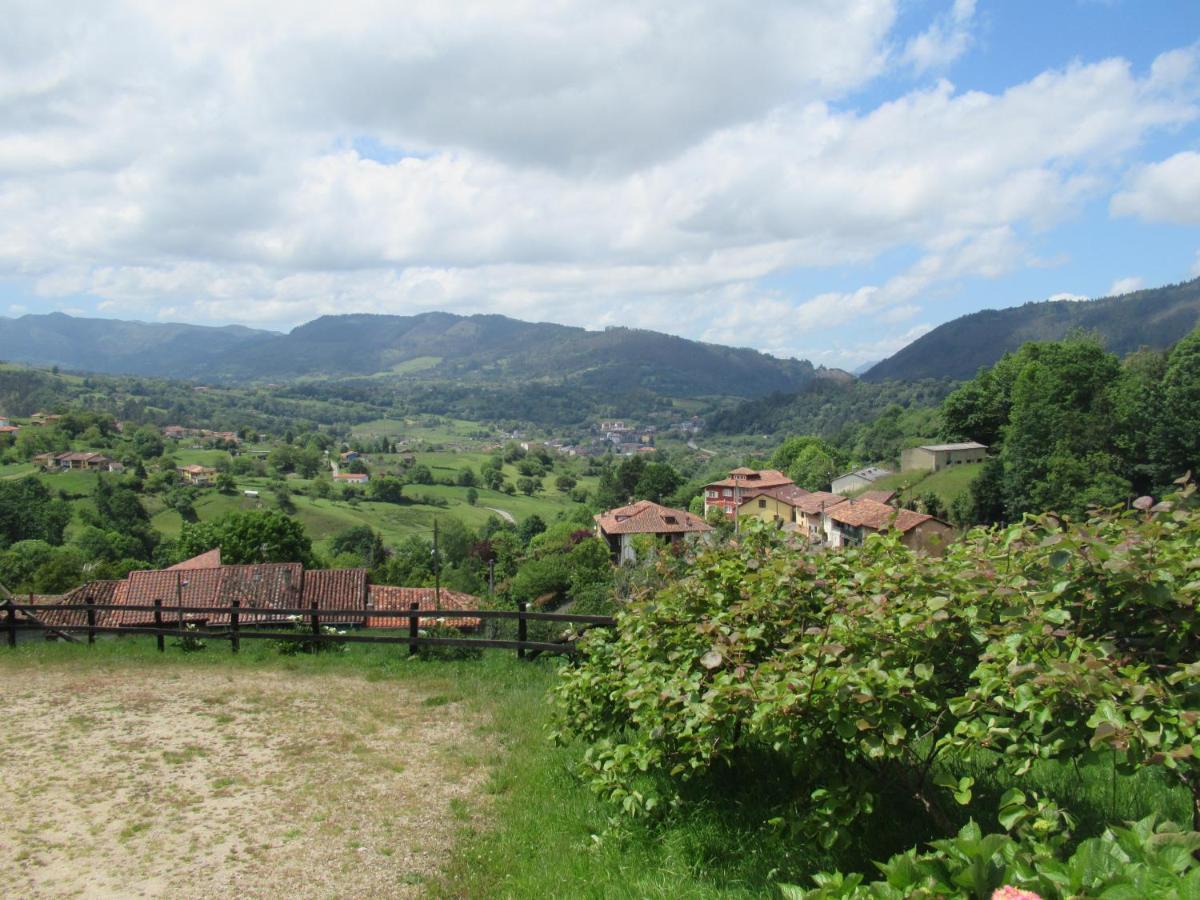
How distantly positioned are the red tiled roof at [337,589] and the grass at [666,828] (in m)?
24.4

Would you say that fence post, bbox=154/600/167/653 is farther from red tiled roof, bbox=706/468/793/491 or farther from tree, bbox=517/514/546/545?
tree, bbox=517/514/546/545

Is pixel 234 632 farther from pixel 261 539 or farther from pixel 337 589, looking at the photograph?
pixel 261 539

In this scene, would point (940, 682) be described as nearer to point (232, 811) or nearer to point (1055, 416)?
point (232, 811)

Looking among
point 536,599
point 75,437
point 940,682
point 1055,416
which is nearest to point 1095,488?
point 1055,416

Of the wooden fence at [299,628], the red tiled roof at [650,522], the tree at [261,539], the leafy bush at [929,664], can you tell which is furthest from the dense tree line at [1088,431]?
the leafy bush at [929,664]

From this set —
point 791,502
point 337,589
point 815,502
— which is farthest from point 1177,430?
point 337,589

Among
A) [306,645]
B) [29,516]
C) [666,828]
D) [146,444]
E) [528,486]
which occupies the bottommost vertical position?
[528,486]

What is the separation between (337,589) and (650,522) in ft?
112

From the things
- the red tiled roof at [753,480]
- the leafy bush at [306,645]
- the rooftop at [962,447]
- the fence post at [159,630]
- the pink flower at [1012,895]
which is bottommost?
the red tiled roof at [753,480]

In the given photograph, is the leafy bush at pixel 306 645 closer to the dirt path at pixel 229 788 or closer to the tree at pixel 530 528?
the dirt path at pixel 229 788

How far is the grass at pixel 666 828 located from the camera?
4.11m

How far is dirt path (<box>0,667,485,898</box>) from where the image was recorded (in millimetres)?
5047

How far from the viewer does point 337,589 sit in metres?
31.9

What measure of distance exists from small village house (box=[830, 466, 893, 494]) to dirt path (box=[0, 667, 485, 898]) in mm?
78639
